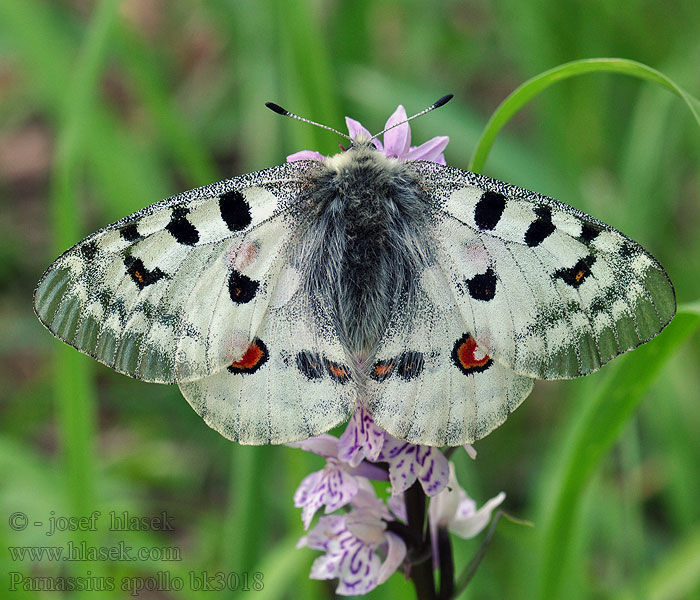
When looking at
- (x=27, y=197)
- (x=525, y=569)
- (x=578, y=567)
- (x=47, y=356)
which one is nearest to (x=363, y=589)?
(x=578, y=567)

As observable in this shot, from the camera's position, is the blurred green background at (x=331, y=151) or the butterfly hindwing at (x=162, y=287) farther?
the blurred green background at (x=331, y=151)

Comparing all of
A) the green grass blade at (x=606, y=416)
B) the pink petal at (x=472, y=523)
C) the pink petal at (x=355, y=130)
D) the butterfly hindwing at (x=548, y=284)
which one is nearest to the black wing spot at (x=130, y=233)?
the pink petal at (x=355, y=130)

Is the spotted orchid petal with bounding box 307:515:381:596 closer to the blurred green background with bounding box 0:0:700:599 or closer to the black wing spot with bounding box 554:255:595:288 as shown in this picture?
the blurred green background with bounding box 0:0:700:599

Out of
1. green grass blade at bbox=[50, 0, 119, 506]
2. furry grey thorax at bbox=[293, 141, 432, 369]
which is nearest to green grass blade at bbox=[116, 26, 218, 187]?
green grass blade at bbox=[50, 0, 119, 506]

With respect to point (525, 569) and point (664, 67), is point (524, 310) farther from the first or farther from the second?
point (664, 67)

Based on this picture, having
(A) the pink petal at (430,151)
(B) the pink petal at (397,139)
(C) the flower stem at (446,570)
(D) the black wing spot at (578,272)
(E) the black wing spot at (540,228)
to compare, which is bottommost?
(C) the flower stem at (446,570)

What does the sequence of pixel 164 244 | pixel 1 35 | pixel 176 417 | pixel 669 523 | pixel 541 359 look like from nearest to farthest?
pixel 541 359, pixel 164 244, pixel 669 523, pixel 176 417, pixel 1 35

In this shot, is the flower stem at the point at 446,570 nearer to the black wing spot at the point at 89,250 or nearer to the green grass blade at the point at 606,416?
the green grass blade at the point at 606,416
